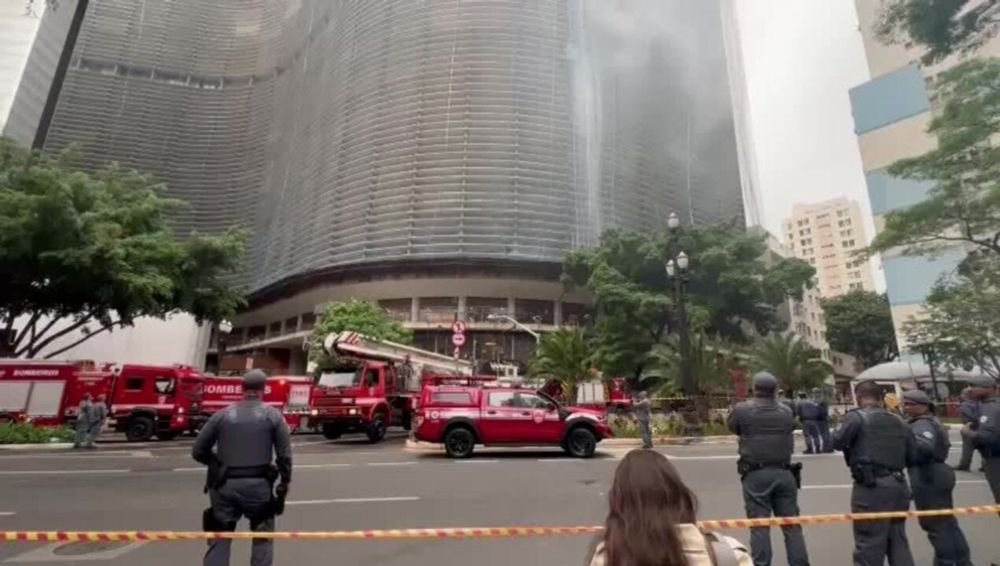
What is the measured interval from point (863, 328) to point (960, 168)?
180 feet

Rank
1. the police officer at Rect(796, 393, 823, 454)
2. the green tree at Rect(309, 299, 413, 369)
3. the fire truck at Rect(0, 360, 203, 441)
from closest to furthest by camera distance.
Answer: the police officer at Rect(796, 393, 823, 454) → the fire truck at Rect(0, 360, 203, 441) → the green tree at Rect(309, 299, 413, 369)

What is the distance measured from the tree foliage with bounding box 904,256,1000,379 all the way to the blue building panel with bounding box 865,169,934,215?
17.7m

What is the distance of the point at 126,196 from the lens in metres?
22.8

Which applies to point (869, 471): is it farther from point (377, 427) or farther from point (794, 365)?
point (794, 365)

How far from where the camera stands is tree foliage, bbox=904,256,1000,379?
21.7m

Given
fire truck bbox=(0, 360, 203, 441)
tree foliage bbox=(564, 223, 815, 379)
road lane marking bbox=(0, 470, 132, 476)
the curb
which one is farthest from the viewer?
tree foliage bbox=(564, 223, 815, 379)

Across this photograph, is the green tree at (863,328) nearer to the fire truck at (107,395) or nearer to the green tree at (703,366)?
the green tree at (703,366)

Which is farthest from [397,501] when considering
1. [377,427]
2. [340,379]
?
[340,379]

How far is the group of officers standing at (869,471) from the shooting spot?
4.48 m

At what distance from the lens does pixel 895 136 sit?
4697 cm

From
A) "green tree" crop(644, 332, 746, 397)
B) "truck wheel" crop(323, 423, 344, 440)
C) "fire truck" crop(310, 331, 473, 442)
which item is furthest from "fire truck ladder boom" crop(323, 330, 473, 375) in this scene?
"green tree" crop(644, 332, 746, 397)

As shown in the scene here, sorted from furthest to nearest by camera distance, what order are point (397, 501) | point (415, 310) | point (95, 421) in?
point (415, 310) < point (95, 421) < point (397, 501)

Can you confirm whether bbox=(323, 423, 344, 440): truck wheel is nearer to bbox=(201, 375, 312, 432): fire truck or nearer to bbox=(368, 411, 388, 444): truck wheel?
bbox=(368, 411, 388, 444): truck wheel

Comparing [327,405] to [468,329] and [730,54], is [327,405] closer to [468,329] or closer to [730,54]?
[468,329]
